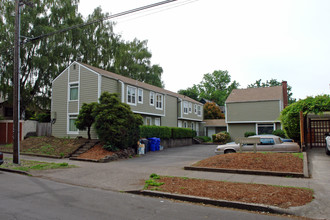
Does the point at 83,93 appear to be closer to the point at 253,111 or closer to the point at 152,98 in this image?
the point at 152,98

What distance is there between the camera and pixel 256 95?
32906 mm

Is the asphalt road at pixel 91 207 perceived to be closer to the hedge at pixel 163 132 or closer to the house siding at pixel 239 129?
the hedge at pixel 163 132

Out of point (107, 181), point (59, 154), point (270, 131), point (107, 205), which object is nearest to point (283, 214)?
point (107, 205)

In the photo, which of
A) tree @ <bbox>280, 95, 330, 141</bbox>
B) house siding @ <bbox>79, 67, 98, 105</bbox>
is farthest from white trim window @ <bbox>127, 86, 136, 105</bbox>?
tree @ <bbox>280, 95, 330, 141</bbox>

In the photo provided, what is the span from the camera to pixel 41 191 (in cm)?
768

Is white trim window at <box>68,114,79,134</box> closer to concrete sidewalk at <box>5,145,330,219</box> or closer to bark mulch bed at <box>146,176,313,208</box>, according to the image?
concrete sidewalk at <box>5,145,330,219</box>

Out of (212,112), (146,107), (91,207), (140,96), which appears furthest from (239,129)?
(91,207)

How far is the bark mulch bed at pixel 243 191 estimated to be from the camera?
6297 mm

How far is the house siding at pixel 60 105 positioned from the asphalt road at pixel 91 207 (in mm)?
15606

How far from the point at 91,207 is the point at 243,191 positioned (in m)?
4.06

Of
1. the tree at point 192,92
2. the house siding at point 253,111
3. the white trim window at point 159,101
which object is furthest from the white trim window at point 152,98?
the tree at point 192,92

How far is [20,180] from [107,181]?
319 centimetres

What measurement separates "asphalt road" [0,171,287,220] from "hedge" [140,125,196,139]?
1298 centimetres

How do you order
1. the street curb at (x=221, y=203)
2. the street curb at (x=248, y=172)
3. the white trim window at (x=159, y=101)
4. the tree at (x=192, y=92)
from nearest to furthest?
the street curb at (x=221, y=203)
the street curb at (x=248, y=172)
the white trim window at (x=159, y=101)
the tree at (x=192, y=92)
